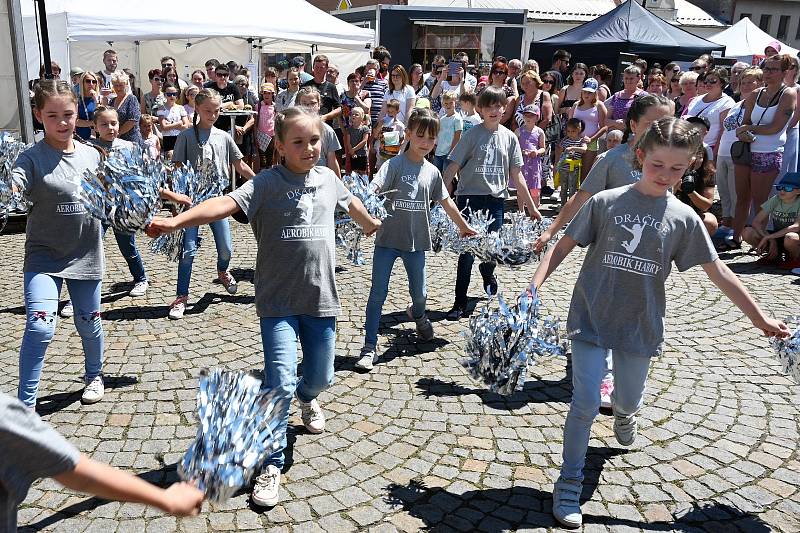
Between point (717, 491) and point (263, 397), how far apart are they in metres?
2.48

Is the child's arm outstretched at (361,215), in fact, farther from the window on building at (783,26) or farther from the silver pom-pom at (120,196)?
the window on building at (783,26)

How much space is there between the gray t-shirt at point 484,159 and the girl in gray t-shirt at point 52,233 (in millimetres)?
3139

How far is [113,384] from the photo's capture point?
4711 mm

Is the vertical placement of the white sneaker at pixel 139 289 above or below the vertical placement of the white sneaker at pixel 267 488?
above

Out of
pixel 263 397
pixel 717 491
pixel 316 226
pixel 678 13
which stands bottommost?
pixel 717 491

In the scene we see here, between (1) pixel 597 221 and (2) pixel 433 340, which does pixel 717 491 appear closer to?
(1) pixel 597 221

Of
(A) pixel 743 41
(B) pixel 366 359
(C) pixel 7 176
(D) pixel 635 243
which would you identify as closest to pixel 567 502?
(D) pixel 635 243

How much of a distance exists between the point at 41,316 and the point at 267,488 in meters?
1.70

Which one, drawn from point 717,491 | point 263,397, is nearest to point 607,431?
point 717,491

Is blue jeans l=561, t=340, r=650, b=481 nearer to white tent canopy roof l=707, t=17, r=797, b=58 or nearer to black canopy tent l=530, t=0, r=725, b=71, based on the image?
black canopy tent l=530, t=0, r=725, b=71

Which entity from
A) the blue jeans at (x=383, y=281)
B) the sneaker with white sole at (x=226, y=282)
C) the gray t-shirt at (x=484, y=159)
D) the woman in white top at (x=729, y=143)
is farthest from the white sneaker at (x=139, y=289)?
the woman in white top at (x=729, y=143)

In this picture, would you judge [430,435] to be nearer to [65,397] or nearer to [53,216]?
[65,397]

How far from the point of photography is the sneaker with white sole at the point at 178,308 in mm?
6070

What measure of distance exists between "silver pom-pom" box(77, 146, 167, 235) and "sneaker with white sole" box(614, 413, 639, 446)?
2.78 meters
